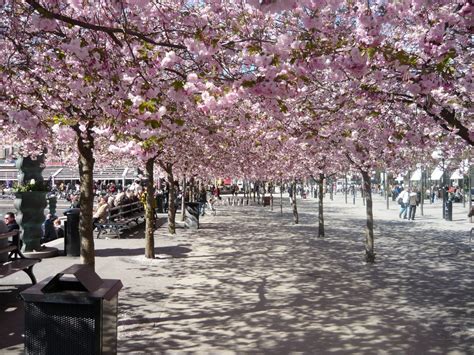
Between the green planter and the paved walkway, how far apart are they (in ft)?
2.93

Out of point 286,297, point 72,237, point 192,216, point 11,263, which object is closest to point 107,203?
point 192,216

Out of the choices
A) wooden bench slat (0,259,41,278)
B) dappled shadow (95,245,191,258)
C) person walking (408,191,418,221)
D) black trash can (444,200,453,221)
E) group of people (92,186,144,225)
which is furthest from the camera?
person walking (408,191,418,221)

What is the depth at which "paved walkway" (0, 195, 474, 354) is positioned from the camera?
6.26 m

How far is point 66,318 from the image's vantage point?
4.49 meters

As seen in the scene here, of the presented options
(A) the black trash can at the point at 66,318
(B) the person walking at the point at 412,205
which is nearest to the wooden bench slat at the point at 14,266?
(A) the black trash can at the point at 66,318

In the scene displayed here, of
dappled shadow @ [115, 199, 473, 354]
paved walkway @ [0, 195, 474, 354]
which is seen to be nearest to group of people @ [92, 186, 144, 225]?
paved walkway @ [0, 195, 474, 354]

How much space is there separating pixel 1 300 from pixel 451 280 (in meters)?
8.28

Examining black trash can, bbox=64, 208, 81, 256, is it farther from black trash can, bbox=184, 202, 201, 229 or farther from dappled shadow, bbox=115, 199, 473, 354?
black trash can, bbox=184, 202, 201, 229

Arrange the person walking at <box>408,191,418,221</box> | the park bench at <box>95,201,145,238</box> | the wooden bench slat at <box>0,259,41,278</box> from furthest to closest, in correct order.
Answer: the person walking at <box>408,191,418,221</box>, the park bench at <box>95,201,145,238</box>, the wooden bench slat at <box>0,259,41,278</box>

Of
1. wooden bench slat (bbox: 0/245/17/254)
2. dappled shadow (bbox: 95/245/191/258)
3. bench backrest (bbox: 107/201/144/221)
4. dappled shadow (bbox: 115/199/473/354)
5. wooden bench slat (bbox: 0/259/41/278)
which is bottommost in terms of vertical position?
dappled shadow (bbox: 115/199/473/354)

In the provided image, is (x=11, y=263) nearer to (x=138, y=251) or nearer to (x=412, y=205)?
(x=138, y=251)

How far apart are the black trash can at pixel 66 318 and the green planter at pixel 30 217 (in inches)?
330

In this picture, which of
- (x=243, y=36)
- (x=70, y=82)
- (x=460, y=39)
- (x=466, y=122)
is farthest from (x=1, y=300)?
(x=466, y=122)

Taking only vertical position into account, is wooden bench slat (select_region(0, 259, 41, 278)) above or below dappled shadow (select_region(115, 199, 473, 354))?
above
